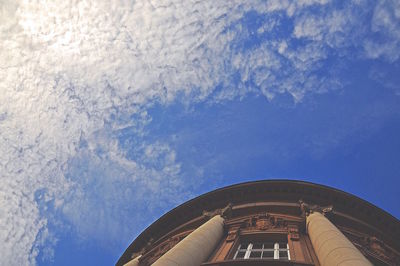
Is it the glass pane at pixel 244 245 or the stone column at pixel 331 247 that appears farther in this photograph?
the glass pane at pixel 244 245

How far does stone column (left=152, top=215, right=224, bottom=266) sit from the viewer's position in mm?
15994

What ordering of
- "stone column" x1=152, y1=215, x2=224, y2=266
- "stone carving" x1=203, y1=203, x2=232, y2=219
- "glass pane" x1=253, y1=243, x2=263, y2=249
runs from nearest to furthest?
"stone column" x1=152, y1=215, x2=224, y2=266 < "glass pane" x1=253, y1=243, x2=263, y2=249 < "stone carving" x1=203, y1=203, x2=232, y2=219

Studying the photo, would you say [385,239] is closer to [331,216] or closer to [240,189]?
[331,216]

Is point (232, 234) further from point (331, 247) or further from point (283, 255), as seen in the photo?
point (331, 247)

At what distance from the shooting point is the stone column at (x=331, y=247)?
13.1 metres

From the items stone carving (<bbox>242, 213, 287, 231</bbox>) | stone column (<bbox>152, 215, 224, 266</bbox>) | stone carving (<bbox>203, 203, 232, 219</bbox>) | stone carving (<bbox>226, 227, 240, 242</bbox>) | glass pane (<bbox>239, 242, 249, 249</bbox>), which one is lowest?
stone column (<bbox>152, 215, 224, 266</bbox>)

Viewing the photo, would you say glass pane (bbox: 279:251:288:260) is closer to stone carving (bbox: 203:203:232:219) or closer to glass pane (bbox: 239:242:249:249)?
glass pane (bbox: 239:242:249:249)

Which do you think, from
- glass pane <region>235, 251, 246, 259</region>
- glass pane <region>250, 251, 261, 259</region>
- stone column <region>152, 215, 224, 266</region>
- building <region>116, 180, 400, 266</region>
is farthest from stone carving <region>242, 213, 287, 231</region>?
glass pane <region>235, 251, 246, 259</region>

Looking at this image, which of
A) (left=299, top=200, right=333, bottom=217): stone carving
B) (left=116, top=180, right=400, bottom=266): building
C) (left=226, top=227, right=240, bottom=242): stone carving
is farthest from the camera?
(left=299, top=200, right=333, bottom=217): stone carving

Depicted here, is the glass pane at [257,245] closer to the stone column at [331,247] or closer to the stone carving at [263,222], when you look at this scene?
the stone carving at [263,222]

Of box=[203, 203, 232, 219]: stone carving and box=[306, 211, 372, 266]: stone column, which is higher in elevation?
box=[203, 203, 232, 219]: stone carving

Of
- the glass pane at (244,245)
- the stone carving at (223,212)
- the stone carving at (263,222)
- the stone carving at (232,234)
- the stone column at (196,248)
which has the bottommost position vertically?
the stone column at (196,248)

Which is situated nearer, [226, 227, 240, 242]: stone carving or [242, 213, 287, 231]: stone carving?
[226, 227, 240, 242]: stone carving

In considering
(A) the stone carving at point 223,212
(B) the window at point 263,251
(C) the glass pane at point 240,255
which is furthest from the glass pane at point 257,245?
(A) the stone carving at point 223,212
